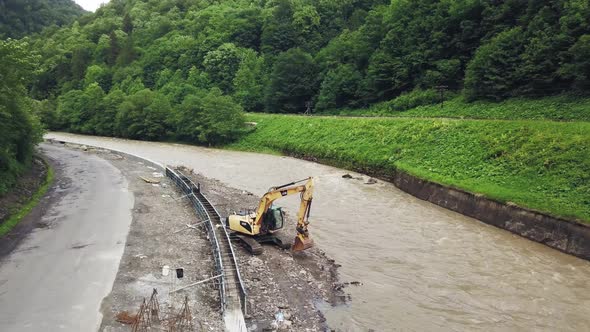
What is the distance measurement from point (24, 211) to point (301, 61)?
58.7 m

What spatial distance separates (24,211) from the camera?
27.1m

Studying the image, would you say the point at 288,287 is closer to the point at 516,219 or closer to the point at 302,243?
the point at 302,243

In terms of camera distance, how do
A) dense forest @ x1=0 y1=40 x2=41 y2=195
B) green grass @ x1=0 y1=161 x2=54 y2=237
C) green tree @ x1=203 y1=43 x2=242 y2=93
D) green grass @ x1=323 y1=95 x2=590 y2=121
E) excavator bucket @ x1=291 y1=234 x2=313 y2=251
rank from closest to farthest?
excavator bucket @ x1=291 y1=234 x2=313 y2=251
green grass @ x1=0 y1=161 x2=54 y2=237
dense forest @ x1=0 y1=40 x2=41 y2=195
green grass @ x1=323 y1=95 x2=590 y2=121
green tree @ x1=203 y1=43 x2=242 y2=93

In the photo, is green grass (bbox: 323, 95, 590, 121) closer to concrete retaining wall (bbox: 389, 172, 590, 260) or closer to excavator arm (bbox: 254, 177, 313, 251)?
concrete retaining wall (bbox: 389, 172, 590, 260)

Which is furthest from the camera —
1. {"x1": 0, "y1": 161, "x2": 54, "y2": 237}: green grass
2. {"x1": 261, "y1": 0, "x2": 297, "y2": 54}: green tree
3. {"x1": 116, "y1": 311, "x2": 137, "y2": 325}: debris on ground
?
{"x1": 261, "y1": 0, "x2": 297, "y2": 54}: green tree

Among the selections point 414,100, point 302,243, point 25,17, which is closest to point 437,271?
point 302,243

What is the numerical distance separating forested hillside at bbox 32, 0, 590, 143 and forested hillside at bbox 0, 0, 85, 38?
19.2 metres

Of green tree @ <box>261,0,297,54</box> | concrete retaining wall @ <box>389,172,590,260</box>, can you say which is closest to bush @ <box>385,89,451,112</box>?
concrete retaining wall @ <box>389,172,590,260</box>

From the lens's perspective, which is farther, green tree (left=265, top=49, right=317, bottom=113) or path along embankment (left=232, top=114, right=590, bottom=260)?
green tree (left=265, top=49, right=317, bottom=113)

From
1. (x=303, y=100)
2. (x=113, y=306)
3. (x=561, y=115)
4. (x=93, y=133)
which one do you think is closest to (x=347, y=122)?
(x=561, y=115)

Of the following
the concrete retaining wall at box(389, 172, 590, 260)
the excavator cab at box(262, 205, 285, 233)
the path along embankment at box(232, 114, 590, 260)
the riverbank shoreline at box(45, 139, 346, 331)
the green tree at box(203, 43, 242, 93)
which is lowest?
the riverbank shoreline at box(45, 139, 346, 331)

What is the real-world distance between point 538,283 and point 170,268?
16.2 metres

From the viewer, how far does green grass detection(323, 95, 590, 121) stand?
38.4 meters

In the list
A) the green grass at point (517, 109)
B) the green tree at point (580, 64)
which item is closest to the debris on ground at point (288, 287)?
the green grass at point (517, 109)
